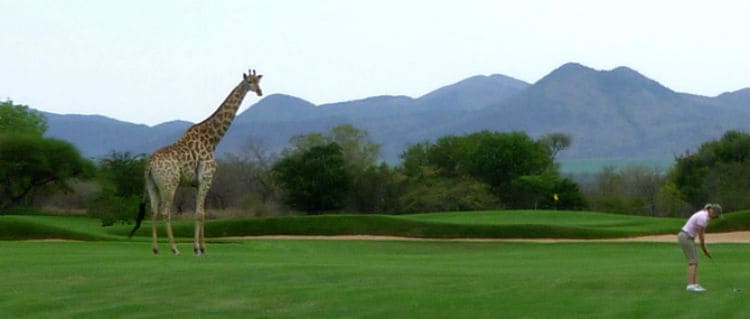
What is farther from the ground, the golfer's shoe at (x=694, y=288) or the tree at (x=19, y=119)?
the tree at (x=19, y=119)

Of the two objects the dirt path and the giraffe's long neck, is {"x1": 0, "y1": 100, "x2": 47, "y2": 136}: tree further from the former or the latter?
the giraffe's long neck

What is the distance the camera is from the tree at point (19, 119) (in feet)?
278

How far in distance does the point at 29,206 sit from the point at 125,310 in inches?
2340

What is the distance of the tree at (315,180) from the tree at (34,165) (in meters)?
12.3

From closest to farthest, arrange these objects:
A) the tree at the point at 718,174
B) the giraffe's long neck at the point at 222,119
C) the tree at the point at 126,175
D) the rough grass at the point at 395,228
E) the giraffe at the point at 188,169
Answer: the giraffe at the point at 188,169
the giraffe's long neck at the point at 222,119
the rough grass at the point at 395,228
the tree at the point at 126,175
the tree at the point at 718,174

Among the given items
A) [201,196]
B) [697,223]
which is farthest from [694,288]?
[201,196]

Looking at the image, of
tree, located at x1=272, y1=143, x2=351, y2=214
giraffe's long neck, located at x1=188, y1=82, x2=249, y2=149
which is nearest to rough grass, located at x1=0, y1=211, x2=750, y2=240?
giraffe's long neck, located at x1=188, y1=82, x2=249, y2=149

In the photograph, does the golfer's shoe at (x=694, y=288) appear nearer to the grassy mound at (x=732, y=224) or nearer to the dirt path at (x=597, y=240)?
the dirt path at (x=597, y=240)

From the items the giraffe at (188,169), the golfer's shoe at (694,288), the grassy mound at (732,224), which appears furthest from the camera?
the grassy mound at (732,224)

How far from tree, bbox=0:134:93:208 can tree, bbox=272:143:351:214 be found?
12.3 meters

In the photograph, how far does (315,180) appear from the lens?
68.6m

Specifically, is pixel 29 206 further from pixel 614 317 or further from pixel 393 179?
pixel 614 317

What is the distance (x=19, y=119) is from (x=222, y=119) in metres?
67.3

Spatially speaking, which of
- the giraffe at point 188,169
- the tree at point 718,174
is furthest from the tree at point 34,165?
the giraffe at point 188,169
